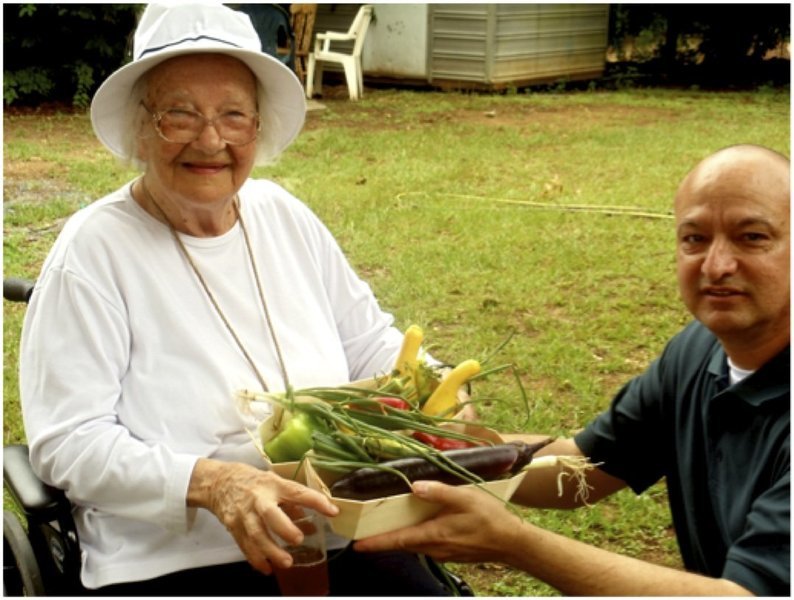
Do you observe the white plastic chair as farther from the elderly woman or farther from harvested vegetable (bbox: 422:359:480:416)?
harvested vegetable (bbox: 422:359:480:416)

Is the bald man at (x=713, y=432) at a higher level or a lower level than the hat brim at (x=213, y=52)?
lower

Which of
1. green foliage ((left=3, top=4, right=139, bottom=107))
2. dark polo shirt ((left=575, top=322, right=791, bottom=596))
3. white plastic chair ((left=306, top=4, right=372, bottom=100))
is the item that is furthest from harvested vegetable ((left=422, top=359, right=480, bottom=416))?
white plastic chair ((left=306, top=4, right=372, bottom=100))

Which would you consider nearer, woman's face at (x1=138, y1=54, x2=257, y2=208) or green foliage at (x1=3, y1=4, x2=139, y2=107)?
woman's face at (x1=138, y1=54, x2=257, y2=208)

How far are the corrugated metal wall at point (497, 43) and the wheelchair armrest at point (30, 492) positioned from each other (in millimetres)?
13636

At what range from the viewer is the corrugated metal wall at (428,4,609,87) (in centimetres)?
1520

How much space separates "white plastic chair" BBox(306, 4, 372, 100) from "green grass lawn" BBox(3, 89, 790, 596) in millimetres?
1427

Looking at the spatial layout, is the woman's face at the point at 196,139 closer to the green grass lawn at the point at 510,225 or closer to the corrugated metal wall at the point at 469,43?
the green grass lawn at the point at 510,225

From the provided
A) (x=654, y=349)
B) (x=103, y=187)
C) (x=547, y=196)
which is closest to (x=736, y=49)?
(x=547, y=196)

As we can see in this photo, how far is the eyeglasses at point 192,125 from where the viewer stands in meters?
2.25

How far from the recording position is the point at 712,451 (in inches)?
80.9

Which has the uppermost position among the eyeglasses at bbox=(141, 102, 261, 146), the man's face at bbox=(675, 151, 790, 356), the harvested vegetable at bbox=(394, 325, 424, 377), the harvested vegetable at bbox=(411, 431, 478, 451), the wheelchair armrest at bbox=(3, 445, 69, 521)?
the eyeglasses at bbox=(141, 102, 261, 146)

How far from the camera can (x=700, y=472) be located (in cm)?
211

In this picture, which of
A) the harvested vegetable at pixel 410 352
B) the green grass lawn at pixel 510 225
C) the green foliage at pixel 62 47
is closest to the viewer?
the harvested vegetable at pixel 410 352

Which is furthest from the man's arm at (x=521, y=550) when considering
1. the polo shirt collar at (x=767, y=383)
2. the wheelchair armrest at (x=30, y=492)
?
the wheelchair armrest at (x=30, y=492)
